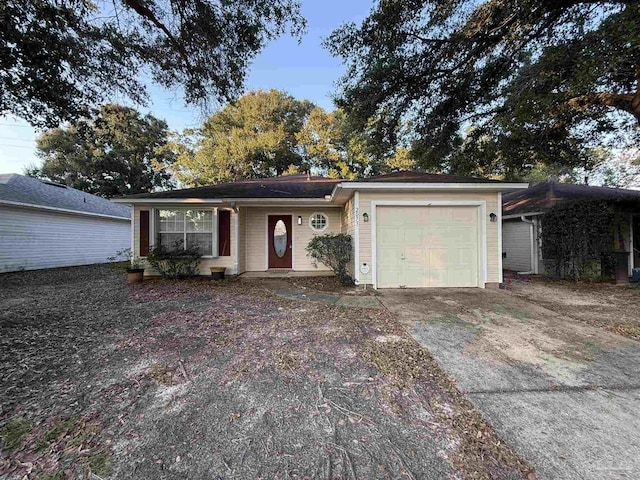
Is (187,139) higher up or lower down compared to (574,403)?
higher up

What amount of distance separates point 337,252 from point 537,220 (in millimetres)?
7818

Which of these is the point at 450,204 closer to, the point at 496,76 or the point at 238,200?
the point at 496,76

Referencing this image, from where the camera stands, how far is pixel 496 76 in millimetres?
8656

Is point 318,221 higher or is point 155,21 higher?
point 155,21

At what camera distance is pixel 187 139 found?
21.6 metres

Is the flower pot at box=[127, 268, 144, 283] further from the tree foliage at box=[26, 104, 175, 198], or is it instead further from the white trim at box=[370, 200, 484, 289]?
the tree foliage at box=[26, 104, 175, 198]

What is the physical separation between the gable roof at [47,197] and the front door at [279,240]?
29.8 ft

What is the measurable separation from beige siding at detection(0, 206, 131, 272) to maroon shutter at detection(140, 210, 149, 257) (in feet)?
18.8

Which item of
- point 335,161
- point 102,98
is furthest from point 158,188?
point 102,98

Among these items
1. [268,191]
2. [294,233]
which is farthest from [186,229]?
[294,233]

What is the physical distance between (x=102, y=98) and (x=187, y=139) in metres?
16.2

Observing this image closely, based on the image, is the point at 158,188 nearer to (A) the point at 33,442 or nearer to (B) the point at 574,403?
(A) the point at 33,442

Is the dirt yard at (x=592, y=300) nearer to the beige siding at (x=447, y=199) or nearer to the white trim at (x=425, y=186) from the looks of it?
the beige siding at (x=447, y=199)

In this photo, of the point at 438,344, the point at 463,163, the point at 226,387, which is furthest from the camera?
the point at 463,163
